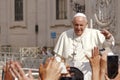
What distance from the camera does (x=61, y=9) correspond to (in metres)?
25.3

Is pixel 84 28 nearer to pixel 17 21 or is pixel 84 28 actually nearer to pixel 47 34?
pixel 47 34

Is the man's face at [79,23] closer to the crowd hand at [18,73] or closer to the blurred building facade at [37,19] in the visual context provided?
the crowd hand at [18,73]

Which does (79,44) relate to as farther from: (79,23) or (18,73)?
(18,73)

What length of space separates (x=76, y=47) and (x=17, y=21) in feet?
70.4

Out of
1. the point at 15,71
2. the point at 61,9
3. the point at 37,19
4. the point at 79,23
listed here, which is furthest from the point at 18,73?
the point at 37,19

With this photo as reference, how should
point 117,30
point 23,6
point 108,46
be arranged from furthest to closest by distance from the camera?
1. point 23,6
2. point 117,30
3. point 108,46

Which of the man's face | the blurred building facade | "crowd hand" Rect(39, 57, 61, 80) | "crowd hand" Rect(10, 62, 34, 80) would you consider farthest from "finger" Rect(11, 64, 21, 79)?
the blurred building facade

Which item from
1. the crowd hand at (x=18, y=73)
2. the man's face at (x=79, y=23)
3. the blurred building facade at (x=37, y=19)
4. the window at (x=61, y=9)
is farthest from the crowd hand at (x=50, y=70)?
the window at (x=61, y=9)

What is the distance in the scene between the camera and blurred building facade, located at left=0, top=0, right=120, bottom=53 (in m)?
23.5

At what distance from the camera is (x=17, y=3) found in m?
27.7

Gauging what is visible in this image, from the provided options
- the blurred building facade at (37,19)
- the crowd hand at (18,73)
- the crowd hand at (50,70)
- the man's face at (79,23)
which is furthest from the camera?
the blurred building facade at (37,19)

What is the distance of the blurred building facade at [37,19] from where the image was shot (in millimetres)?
23500

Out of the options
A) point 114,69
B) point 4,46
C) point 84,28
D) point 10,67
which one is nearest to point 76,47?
point 84,28

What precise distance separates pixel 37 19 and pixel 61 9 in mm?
1850
